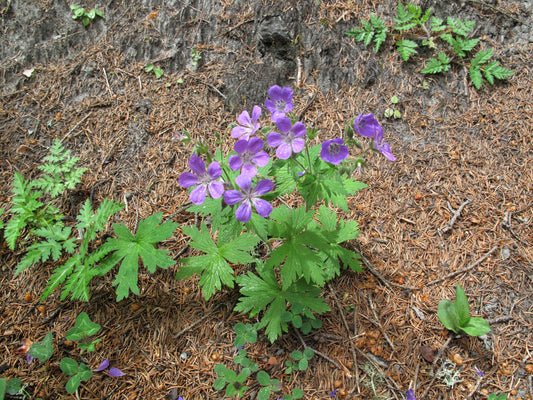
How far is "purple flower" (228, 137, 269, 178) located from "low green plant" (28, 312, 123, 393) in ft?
5.07

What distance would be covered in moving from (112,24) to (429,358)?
4.22 m

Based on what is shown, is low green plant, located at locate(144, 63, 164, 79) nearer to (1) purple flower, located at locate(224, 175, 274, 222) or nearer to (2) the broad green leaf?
(1) purple flower, located at locate(224, 175, 274, 222)

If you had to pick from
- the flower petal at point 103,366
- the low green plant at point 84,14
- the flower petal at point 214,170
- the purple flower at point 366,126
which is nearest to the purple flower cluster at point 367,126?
the purple flower at point 366,126

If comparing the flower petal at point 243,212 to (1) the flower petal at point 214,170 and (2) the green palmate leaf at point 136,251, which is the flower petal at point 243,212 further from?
(2) the green palmate leaf at point 136,251

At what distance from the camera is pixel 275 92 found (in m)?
1.92

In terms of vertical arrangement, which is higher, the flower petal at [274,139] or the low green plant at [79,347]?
the flower petal at [274,139]

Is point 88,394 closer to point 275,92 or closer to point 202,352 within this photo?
point 202,352

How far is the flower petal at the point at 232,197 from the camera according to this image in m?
1.79

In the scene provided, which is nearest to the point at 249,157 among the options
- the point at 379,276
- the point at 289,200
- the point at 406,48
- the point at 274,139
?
the point at 274,139

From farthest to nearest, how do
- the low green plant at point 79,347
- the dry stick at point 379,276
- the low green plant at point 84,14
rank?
the low green plant at point 84,14 < the dry stick at point 379,276 < the low green plant at point 79,347

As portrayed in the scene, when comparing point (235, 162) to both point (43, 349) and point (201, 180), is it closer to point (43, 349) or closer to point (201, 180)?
point (201, 180)

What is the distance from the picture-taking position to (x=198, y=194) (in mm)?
1863

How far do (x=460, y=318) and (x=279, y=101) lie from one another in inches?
75.8

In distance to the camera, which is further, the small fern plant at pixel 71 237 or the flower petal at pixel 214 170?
the small fern plant at pixel 71 237
